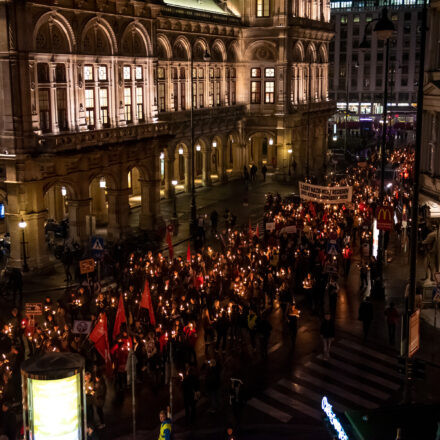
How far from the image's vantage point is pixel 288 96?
62.0 m

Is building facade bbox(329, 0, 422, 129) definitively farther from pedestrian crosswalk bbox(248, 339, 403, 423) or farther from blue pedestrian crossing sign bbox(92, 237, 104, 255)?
pedestrian crosswalk bbox(248, 339, 403, 423)

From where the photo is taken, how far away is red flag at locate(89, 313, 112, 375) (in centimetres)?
1916

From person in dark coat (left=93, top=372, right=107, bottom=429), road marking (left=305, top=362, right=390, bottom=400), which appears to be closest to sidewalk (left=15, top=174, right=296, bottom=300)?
person in dark coat (left=93, top=372, right=107, bottom=429)

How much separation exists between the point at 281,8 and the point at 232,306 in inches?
1688

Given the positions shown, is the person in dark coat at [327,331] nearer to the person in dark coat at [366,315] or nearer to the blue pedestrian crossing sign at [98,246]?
the person in dark coat at [366,315]

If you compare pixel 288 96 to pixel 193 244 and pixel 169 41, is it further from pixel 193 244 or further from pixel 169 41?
pixel 193 244

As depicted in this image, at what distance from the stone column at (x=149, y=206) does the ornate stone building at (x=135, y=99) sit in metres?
0.07

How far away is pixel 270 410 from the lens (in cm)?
1862

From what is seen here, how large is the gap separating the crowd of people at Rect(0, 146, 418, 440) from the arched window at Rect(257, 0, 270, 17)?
29485 millimetres

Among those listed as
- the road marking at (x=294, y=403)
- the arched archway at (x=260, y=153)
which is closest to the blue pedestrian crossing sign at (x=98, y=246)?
the road marking at (x=294, y=403)

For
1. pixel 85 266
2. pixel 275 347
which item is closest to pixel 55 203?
pixel 85 266

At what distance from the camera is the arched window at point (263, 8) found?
61.0 meters

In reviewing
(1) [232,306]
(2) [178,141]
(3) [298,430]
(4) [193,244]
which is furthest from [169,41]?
(3) [298,430]

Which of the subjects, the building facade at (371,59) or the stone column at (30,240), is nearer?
the stone column at (30,240)
